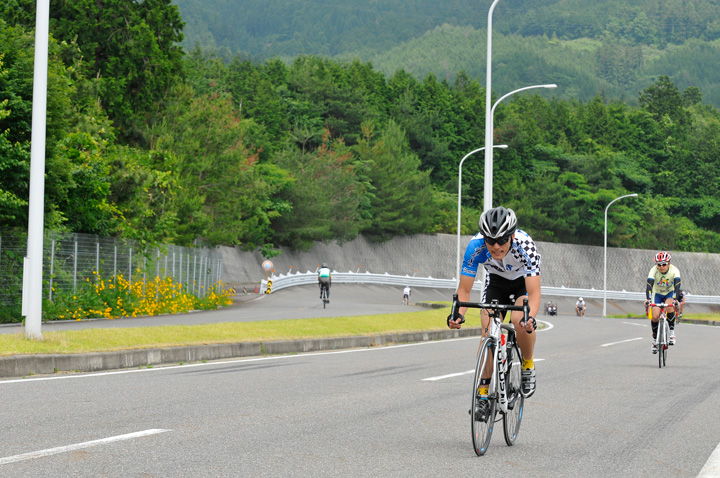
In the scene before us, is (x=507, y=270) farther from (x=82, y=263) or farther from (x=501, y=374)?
(x=82, y=263)

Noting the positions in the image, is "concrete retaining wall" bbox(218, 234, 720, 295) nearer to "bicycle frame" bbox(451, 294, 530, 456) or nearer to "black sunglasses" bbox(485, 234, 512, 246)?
"bicycle frame" bbox(451, 294, 530, 456)

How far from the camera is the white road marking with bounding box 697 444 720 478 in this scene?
632cm

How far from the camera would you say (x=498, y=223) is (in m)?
6.73

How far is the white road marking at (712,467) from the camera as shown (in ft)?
20.7

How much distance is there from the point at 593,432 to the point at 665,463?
1388mm

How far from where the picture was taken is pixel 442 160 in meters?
108

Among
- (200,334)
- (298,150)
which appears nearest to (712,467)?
(200,334)

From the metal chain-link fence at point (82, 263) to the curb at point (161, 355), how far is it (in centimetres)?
798

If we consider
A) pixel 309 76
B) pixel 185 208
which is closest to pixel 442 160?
pixel 309 76

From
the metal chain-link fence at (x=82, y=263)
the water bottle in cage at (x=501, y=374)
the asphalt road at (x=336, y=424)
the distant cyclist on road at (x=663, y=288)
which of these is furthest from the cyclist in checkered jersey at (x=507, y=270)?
the metal chain-link fence at (x=82, y=263)

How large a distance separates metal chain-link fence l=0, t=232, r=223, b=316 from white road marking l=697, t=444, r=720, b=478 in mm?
18320

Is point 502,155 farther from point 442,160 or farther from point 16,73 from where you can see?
point 16,73

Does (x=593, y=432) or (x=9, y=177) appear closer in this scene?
(x=593, y=432)

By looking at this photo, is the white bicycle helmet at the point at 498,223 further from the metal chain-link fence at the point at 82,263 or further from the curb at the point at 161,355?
the metal chain-link fence at the point at 82,263
